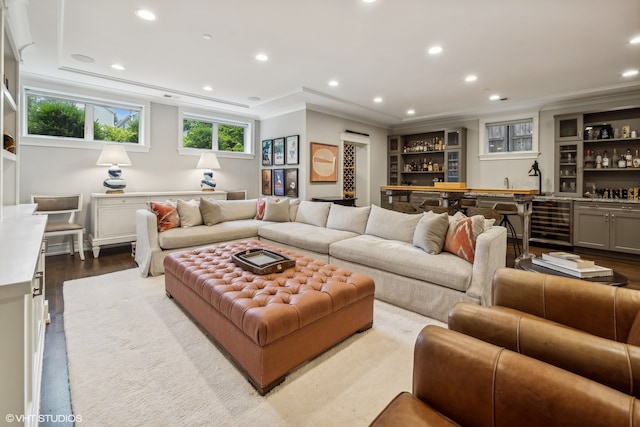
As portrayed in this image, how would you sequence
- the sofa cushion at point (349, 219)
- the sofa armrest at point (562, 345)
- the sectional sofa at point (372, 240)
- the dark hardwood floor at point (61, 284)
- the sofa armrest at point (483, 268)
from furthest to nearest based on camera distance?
the sofa cushion at point (349, 219) → the sectional sofa at point (372, 240) → the sofa armrest at point (483, 268) → the dark hardwood floor at point (61, 284) → the sofa armrest at point (562, 345)

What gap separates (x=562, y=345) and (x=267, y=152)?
6347 mm

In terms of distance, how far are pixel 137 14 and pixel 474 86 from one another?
14.8 feet

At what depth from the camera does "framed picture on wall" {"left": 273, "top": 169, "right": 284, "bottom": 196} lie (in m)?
6.41

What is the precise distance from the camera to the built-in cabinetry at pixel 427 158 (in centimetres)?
682

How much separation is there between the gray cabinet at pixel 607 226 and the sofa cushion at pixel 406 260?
3.79 metres

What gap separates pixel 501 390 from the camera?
852 millimetres

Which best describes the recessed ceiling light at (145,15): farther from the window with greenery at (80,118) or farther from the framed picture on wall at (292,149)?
the framed picture on wall at (292,149)

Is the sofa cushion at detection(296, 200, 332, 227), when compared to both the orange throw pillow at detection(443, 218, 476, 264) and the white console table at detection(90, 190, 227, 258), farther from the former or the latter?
the white console table at detection(90, 190, 227, 258)

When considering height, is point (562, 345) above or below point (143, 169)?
below

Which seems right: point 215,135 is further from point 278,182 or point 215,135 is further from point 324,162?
point 324,162

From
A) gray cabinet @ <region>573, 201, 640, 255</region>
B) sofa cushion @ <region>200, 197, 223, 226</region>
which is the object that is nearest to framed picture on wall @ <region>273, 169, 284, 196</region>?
sofa cushion @ <region>200, 197, 223, 226</region>

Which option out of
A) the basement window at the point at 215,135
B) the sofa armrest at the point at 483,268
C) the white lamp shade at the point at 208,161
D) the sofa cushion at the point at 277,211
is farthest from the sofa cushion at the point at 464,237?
the basement window at the point at 215,135

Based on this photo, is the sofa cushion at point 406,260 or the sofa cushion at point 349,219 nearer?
the sofa cushion at point 406,260

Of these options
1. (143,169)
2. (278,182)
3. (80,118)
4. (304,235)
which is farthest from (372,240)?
(80,118)
